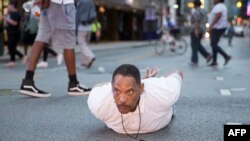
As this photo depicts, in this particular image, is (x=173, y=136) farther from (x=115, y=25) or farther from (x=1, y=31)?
(x=115, y=25)

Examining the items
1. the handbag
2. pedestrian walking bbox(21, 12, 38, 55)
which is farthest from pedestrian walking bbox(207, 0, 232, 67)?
the handbag

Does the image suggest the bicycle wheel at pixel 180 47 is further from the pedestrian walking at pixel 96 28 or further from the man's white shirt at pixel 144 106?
the man's white shirt at pixel 144 106

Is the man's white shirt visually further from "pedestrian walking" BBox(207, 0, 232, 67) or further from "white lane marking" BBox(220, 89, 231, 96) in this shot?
"pedestrian walking" BBox(207, 0, 232, 67)

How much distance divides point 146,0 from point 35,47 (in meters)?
51.6

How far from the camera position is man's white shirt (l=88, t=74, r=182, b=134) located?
4.30 m

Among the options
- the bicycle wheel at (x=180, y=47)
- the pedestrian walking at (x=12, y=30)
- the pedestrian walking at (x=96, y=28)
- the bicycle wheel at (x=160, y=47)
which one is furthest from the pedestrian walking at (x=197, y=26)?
the bicycle wheel at (x=160, y=47)

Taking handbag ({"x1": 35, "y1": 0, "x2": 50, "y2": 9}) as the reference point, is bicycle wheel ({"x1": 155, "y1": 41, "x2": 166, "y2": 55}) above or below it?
below

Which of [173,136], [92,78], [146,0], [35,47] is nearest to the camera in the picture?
[173,136]

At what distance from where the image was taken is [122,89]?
4.02 meters

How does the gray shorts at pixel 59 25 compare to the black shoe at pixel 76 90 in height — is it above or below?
above

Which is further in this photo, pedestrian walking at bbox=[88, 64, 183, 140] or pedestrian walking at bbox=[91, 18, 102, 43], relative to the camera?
pedestrian walking at bbox=[91, 18, 102, 43]

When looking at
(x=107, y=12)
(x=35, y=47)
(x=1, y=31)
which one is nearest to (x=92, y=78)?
(x=35, y=47)

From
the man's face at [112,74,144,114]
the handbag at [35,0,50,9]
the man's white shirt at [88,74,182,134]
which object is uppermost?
the handbag at [35,0,50,9]

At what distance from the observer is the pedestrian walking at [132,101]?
4043mm
